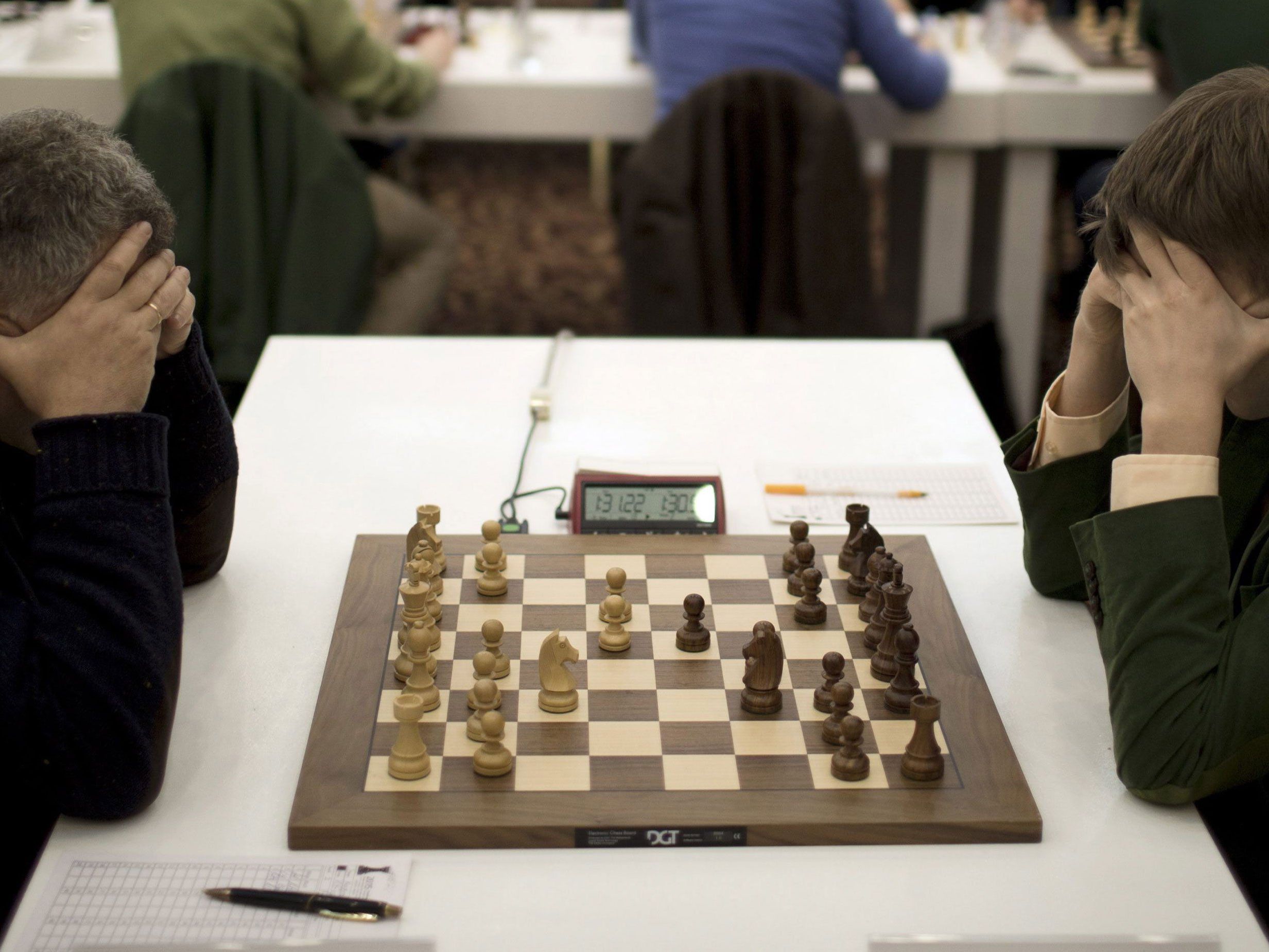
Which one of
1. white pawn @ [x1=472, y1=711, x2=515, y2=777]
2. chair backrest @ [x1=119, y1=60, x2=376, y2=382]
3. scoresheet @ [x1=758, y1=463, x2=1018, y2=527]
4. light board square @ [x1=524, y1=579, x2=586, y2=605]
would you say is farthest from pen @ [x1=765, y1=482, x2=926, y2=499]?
chair backrest @ [x1=119, y1=60, x2=376, y2=382]

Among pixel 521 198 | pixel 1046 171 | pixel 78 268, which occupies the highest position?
pixel 78 268

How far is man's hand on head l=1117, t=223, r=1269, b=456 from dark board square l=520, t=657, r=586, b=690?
580 millimetres

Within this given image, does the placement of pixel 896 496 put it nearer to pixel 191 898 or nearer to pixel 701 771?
pixel 701 771

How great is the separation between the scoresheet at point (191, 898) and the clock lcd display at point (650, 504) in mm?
617

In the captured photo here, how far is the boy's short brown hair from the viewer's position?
1.23m

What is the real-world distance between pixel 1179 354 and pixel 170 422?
104 centimetres

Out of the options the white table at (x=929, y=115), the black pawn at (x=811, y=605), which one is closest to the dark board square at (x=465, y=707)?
the black pawn at (x=811, y=605)

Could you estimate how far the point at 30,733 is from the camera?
1.17m

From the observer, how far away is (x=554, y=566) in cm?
158

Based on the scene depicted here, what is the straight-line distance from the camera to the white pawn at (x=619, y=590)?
4.74 ft

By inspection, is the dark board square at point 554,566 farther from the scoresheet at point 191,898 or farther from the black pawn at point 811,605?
the scoresheet at point 191,898

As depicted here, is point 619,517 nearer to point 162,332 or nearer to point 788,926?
point 162,332

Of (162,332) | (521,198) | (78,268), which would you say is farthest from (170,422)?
(521,198)

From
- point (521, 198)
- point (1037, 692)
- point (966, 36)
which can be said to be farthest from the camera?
point (521, 198)
